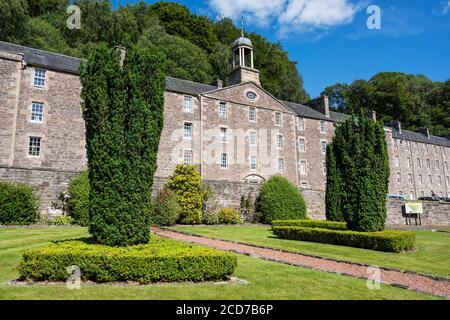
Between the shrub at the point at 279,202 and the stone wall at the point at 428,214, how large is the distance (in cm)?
961

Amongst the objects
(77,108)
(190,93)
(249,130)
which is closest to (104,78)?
(77,108)

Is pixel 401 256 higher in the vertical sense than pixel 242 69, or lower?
lower

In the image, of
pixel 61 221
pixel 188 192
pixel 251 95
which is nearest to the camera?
pixel 61 221

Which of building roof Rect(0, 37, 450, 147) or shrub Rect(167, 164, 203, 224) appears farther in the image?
building roof Rect(0, 37, 450, 147)

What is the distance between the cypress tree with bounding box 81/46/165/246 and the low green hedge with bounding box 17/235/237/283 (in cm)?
159

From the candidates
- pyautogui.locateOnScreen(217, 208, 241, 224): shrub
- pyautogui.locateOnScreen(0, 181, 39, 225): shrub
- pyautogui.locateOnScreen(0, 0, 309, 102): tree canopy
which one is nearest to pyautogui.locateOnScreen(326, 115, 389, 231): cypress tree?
pyautogui.locateOnScreen(217, 208, 241, 224): shrub

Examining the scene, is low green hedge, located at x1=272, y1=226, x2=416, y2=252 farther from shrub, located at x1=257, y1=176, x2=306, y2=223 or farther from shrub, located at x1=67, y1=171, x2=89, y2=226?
shrub, located at x1=67, y1=171, x2=89, y2=226

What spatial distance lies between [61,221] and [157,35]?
3999cm

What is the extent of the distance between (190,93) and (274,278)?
27.7 metres

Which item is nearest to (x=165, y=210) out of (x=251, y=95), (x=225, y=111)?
(x=225, y=111)

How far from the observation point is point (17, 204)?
60.7 feet

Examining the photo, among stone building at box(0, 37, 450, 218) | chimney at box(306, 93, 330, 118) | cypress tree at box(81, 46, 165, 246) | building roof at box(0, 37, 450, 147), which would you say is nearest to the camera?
cypress tree at box(81, 46, 165, 246)

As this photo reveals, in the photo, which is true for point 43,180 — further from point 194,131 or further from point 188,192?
point 194,131

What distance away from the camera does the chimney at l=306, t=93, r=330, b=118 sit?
4600cm
